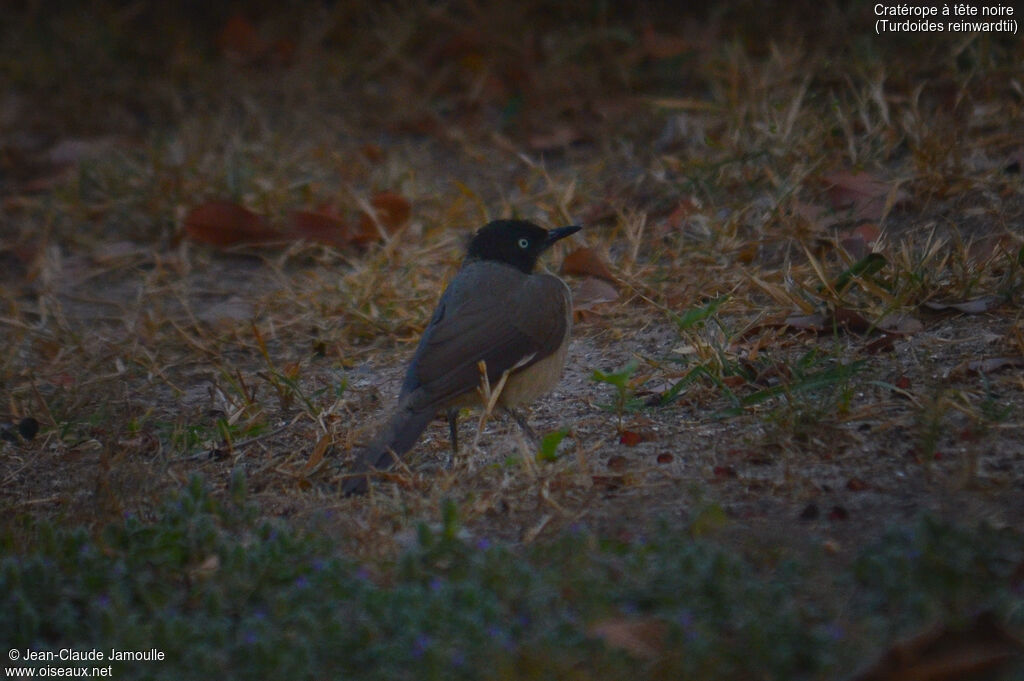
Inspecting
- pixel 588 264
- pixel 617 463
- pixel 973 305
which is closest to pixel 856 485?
pixel 617 463

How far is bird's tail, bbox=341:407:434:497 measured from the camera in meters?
4.08

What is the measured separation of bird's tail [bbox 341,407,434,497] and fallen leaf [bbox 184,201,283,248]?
307 cm

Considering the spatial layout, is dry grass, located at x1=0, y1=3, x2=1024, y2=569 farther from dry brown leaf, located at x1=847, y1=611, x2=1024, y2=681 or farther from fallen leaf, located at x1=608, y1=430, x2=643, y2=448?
dry brown leaf, located at x1=847, y1=611, x2=1024, y2=681

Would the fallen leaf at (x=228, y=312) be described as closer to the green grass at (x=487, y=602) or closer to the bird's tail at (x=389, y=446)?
the bird's tail at (x=389, y=446)

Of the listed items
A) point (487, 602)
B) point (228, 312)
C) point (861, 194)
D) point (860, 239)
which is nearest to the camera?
point (487, 602)

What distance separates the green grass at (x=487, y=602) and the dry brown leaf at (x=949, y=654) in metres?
0.10

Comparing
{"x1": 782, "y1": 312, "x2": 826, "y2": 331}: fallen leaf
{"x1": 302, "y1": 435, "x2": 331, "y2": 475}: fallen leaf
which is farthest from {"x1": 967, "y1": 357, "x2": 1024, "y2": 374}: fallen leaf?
{"x1": 302, "y1": 435, "x2": 331, "y2": 475}: fallen leaf

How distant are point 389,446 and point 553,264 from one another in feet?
7.54

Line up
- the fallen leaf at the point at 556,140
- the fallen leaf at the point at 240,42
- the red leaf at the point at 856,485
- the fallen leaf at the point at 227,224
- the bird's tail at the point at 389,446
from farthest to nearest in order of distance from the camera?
the fallen leaf at the point at 240,42
the fallen leaf at the point at 556,140
the fallen leaf at the point at 227,224
the bird's tail at the point at 389,446
the red leaf at the point at 856,485

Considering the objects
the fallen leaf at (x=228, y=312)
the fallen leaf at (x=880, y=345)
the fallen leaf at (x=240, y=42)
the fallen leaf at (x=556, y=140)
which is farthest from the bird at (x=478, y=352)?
the fallen leaf at (x=240, y=42)

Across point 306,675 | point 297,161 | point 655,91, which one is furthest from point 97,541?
point 655,91

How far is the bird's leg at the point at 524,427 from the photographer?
14.8ft

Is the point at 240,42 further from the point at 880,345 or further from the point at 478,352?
the point at 880,345

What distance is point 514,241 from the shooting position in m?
5.36
